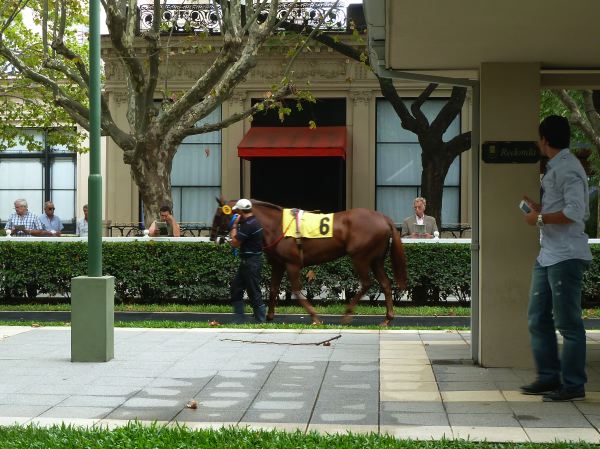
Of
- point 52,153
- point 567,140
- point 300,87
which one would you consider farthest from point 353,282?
point 52,153

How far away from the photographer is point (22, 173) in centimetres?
3288

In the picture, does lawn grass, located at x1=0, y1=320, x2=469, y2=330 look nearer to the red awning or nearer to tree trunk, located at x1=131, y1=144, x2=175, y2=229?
tree trunk, located at x1=131, y1=144, x2=175, y2=229

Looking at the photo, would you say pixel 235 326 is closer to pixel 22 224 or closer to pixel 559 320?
pixel 559 320

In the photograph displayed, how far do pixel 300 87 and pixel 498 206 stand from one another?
18705 millimetres

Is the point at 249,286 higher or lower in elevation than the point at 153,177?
lower

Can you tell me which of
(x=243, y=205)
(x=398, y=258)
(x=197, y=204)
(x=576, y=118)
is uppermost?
(x=576, y=118)

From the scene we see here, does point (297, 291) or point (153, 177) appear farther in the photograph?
point (153, 177)

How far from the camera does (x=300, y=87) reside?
27.3 metres

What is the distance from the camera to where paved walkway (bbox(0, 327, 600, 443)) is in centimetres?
682

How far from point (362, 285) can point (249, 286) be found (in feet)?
5.51

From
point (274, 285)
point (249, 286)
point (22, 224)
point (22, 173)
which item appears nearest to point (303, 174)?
point (22, 224)

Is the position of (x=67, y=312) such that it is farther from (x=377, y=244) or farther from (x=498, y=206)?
(x=498, y=206)

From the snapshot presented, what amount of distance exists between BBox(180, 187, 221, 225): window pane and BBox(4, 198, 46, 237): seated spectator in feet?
27.8

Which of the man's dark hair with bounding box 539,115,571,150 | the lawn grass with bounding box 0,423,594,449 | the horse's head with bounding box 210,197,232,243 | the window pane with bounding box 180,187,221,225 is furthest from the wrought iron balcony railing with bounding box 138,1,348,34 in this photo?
the lawn grass with bounding box 0,423,594,449
